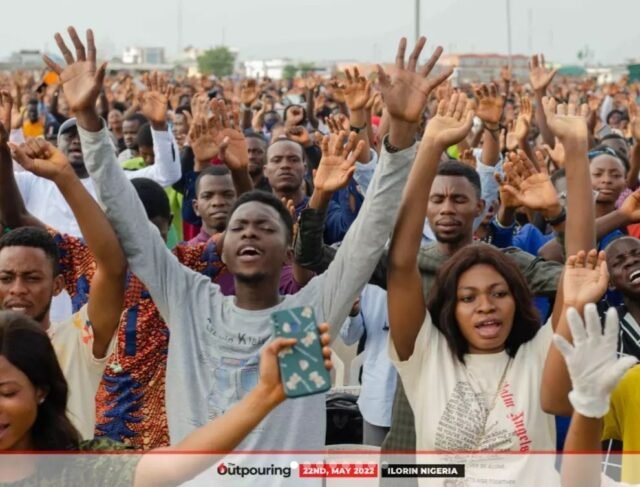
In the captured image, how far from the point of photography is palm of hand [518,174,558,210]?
3.67 meters

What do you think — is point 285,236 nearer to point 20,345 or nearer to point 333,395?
point 20,345

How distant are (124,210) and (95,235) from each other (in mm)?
104

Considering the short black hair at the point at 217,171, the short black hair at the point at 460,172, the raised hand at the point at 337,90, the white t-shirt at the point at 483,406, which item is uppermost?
the raised hand at the point at 337,90

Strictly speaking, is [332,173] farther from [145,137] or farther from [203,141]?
[145,137]

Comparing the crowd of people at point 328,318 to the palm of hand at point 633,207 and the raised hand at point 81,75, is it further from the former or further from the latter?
the palm of hand at point 633,207

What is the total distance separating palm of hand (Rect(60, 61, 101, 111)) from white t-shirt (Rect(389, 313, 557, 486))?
1.08m

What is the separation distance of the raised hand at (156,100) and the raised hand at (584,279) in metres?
3.92

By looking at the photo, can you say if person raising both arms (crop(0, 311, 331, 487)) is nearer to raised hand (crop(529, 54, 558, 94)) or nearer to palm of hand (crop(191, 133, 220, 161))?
palm of hand (crop(191, 133, 220, 161))

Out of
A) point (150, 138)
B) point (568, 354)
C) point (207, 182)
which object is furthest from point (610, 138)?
point (568, 354)

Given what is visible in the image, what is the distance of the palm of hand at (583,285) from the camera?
267 centimetres

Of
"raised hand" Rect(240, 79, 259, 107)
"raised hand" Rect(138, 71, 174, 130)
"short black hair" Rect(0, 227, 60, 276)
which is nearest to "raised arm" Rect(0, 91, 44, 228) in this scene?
"short black hair" Rect(0, 227, 60, 276)

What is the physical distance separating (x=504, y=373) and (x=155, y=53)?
57548mm

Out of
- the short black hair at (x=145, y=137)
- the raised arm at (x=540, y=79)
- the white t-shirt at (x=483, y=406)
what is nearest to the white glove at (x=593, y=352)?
the white t-shirt at (x=483, y=406)

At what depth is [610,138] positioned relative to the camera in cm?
802
